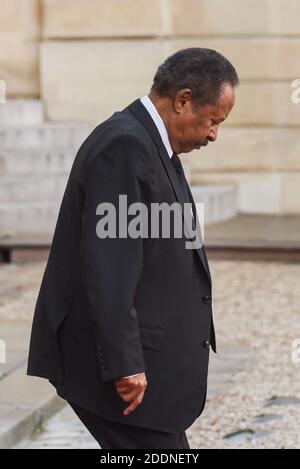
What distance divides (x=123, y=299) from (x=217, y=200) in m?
10.0

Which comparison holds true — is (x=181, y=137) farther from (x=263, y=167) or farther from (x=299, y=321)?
(x=263, y=167)

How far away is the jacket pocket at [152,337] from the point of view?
3127 millimetres

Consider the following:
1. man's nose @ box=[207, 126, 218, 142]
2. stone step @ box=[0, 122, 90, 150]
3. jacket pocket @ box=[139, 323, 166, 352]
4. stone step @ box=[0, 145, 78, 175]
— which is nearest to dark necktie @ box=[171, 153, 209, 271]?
man's nose @ box=[207, 126, 218, 142]

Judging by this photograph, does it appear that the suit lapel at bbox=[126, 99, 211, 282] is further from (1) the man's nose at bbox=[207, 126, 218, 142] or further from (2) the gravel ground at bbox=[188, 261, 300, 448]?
(2) the gravel ground at bbox=[188, 261, 300, 448]

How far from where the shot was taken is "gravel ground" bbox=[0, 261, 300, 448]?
220 inches

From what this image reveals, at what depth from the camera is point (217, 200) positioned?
42.5ft
